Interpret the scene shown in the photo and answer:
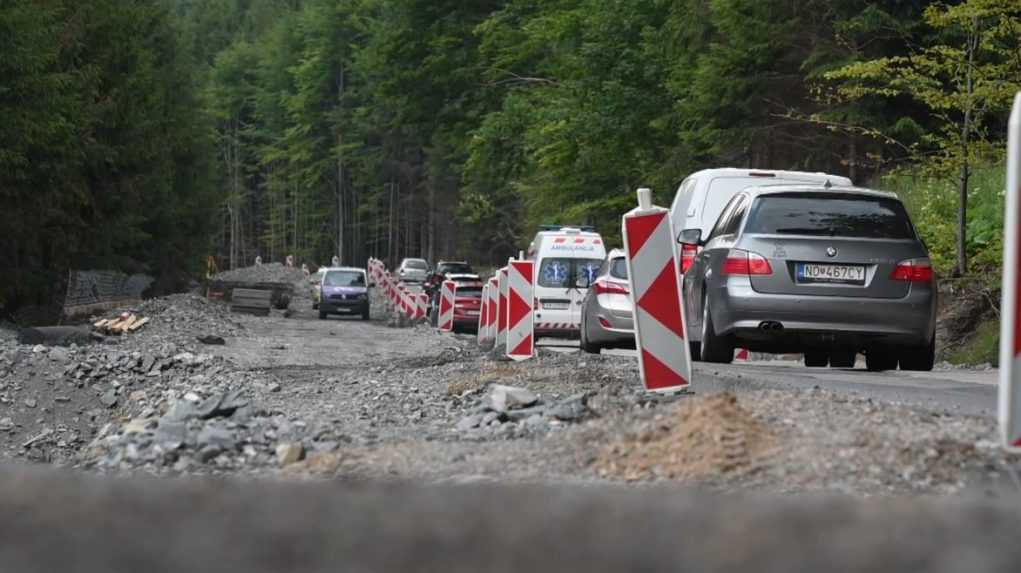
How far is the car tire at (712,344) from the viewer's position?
14.8 metres

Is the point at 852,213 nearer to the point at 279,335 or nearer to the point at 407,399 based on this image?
the point at 407,399

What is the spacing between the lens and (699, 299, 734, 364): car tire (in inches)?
584

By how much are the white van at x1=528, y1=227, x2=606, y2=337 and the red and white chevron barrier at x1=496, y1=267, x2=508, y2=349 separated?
24.1 feet

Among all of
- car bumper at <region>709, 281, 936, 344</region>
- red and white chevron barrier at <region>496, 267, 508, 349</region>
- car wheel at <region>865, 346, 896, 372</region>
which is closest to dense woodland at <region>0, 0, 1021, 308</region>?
red and white chevron barrier at <region>496, 267, 508, 349</region>

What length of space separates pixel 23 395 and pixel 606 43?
2960 cm

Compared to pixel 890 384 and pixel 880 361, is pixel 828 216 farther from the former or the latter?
pixel 890 384

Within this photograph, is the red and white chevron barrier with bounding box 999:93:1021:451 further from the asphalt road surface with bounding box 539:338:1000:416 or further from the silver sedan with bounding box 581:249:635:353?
the silver sedan with bounding box 581:249:635:353

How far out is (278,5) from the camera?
169 m

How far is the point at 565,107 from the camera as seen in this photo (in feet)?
150

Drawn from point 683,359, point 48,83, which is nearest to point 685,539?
point 683,359

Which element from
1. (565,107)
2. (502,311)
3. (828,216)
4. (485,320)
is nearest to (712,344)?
(828,216)

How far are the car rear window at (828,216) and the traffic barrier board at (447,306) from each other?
964 inches

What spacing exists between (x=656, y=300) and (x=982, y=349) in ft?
33.5

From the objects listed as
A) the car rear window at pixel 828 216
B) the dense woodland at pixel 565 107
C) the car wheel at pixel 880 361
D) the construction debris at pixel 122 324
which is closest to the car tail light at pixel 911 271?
the car rear window at pixel 828 216
